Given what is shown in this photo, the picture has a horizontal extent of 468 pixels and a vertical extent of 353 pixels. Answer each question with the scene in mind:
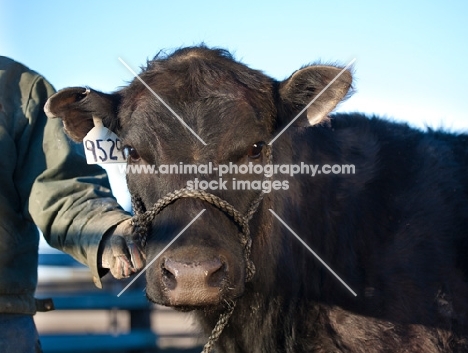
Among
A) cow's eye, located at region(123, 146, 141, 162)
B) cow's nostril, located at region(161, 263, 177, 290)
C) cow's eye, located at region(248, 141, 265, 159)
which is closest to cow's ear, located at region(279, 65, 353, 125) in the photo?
cow's eye, located at region(248, 141, 265, 159)

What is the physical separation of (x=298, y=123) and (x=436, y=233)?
3.78ft

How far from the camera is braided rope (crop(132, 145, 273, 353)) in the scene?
13.7ft

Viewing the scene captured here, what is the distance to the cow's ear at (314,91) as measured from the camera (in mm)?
4734

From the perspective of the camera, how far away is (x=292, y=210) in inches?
191

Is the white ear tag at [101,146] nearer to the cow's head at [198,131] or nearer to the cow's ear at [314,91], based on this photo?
the cow's head at [198,131]

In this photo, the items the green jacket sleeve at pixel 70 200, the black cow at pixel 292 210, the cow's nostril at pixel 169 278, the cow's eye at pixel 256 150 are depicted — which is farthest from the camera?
the green jacket sleeve at pixel 70 200

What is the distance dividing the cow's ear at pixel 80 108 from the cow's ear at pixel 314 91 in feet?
3.52

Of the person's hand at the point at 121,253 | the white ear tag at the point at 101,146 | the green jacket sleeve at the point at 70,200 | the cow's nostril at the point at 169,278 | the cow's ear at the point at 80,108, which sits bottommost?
the cow's nostril at the point at 169,278

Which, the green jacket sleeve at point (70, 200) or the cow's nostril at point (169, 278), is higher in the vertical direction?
the green jacket sleeve at point (70, 200)

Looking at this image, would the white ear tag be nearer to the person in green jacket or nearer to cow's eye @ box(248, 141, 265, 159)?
the person in green jacket


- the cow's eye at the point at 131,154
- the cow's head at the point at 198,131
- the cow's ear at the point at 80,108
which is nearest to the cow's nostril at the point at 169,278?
the cow's head at the point at 198,131

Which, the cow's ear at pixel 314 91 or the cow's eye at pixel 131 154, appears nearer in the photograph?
the cow's eye at pixel 131 154

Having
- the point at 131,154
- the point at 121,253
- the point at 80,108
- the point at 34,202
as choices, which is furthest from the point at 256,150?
the point at 34,202

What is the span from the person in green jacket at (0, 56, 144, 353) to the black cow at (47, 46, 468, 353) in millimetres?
220
